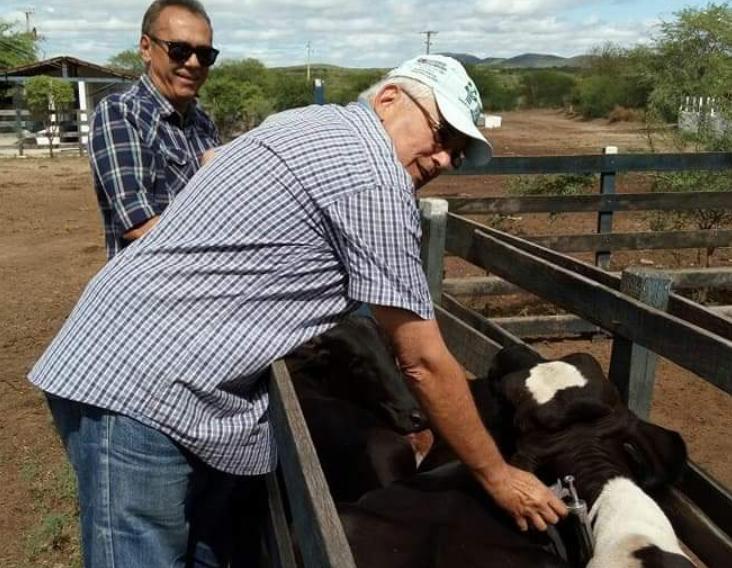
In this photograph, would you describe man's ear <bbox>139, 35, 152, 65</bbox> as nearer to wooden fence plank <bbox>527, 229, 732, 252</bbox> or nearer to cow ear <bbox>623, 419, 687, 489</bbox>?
cow ear <bbox>623, 419, 687, 489</bbox>

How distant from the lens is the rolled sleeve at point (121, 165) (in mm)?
3178

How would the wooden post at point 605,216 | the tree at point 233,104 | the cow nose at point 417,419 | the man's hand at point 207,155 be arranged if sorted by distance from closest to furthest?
the man's hand at point 207,155
the cow nose at point 417,419
the wooden post at point 605,216
the tree at point 233,104

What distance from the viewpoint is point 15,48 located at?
5144 cm

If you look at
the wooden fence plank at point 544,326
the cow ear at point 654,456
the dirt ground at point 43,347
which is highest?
the cow ear at point 654,456

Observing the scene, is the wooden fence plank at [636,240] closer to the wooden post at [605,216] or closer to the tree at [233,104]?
the wooden post at [605,216]

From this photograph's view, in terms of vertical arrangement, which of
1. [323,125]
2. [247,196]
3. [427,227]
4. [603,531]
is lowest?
[603,531]

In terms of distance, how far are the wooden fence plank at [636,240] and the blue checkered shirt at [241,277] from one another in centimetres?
542

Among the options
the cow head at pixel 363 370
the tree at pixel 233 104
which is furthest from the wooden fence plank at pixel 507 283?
the tree at pixel 233 104

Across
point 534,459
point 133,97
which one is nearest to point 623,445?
point 534,459

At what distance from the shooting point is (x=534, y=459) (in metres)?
2.70

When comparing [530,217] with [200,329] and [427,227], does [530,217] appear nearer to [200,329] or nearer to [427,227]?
[427,227]

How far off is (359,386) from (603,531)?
66.0 inches

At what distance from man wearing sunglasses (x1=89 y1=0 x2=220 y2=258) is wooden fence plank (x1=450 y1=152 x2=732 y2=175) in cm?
431

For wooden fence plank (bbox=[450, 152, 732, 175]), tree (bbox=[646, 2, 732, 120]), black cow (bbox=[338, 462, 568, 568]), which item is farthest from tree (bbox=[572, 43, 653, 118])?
black cow (bbox=[338, 462, 568, 568])
